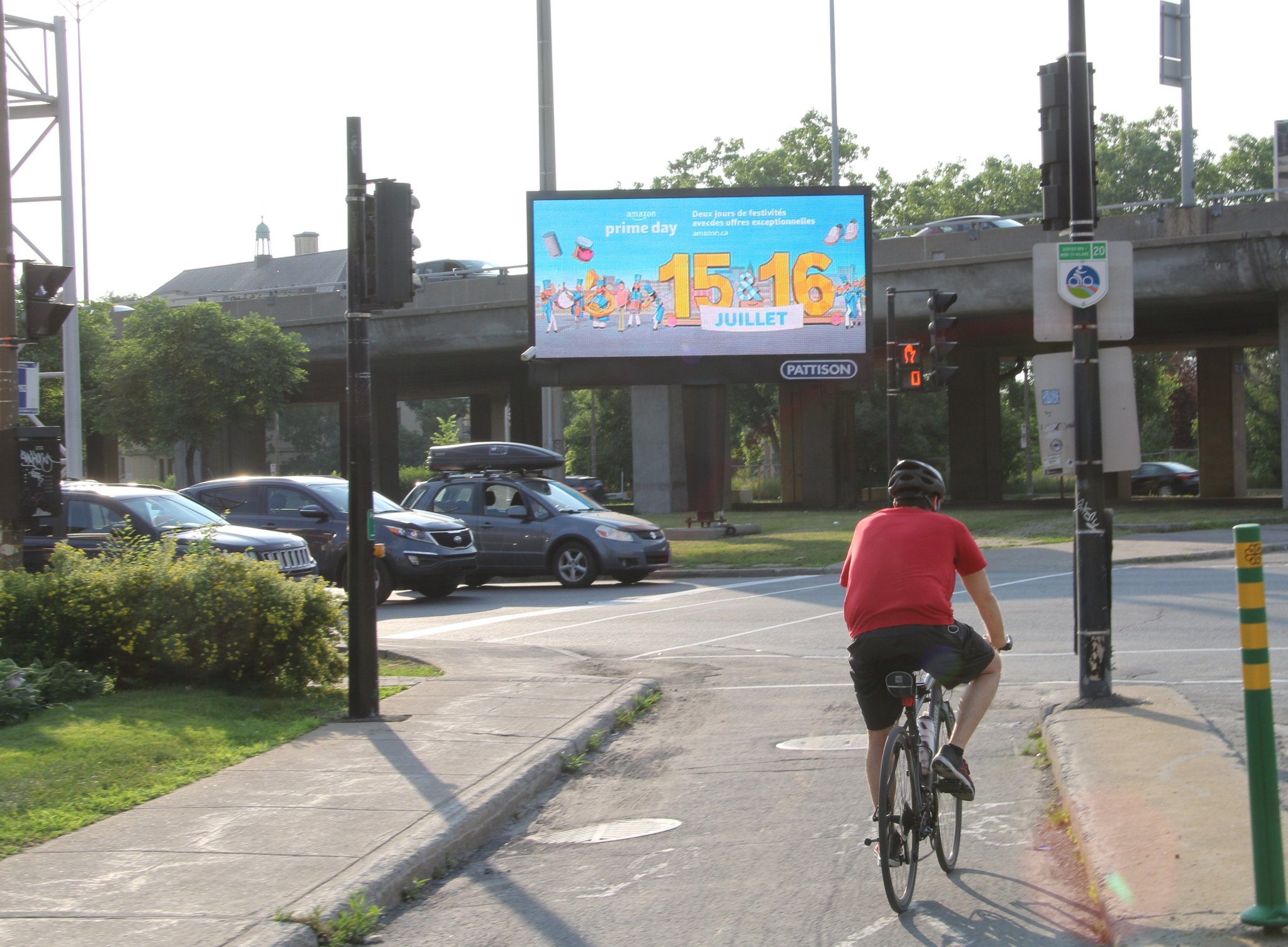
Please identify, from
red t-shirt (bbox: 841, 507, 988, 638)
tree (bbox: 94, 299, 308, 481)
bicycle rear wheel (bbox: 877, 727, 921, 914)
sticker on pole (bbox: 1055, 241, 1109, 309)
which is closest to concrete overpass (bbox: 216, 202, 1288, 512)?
tree (bbox: 94, 299, 308, 481)

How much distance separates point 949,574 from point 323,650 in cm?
584

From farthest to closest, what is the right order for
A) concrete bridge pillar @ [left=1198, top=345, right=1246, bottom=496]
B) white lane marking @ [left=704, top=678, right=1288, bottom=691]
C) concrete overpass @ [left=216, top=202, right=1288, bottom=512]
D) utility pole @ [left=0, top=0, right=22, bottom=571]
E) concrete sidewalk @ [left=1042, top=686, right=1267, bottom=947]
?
concrete bridge pillar @ [left=1198, top=345, right=1246, bottom=496] < concrete overpass @ [left=216, top=202, right=1288, bottom=512] < utility pole @ [left=0, top=0, right=22, bottom=571] < white lane marking @ [left=704, top=678, right=1288, bottom=691] < concrete sidewalk @ [left=1042, top=686, right=1267, bottom=947]

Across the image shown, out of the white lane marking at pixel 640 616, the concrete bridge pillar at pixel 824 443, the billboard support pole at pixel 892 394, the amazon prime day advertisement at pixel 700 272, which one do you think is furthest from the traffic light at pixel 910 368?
the concrete bridge pillar at pixel 824 443


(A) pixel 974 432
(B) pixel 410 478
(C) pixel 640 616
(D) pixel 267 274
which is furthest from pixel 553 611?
(D) pixel 267 274

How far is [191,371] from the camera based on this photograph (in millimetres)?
39938

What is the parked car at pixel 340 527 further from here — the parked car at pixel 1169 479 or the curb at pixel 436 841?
the parked car at pixel 1169 479

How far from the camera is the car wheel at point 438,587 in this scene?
1884cm

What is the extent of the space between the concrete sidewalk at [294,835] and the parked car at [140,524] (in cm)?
584

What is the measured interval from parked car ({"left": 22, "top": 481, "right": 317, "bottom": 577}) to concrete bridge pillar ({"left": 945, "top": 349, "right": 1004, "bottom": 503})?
3608cm

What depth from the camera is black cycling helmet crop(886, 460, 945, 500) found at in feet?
18.2

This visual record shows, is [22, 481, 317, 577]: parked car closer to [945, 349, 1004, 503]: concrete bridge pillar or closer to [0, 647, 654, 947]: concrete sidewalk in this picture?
[0, 647, 654, 947]: concrete sidewalk

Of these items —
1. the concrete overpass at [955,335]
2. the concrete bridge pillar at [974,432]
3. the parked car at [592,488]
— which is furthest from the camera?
the concrete bridge pillar at [974,432]

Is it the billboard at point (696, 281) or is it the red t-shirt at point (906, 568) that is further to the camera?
the billboard at point (696, 281)

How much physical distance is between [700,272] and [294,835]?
23830 mm
